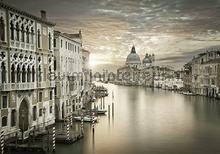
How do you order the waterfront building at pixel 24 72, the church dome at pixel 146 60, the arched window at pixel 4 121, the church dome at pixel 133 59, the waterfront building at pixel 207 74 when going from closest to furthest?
the arched window at pixel 4 121, the waterfront building at pixel 24 72, the waterfront building at pixel 207 74, the church dome at pixel 146 60, the church dome at pixel 133 59

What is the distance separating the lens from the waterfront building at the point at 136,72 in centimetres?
13935

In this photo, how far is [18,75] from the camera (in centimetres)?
1956

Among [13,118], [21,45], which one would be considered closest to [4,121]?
[13,118]

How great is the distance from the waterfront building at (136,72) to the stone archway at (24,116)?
108781 millimetres

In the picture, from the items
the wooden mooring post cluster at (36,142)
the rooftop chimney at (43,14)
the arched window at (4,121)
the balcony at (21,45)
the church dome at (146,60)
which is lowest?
the wooden mooring post cluster at (36,142)

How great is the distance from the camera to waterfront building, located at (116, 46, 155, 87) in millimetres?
139350

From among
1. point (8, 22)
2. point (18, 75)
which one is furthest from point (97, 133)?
point (8, 22)

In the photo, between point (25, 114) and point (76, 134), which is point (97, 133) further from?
point (25, 114)

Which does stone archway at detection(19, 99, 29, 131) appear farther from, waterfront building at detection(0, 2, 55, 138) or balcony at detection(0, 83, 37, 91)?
balcony at detection(0, 83, 37, 91)

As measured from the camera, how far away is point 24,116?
65.7 feet

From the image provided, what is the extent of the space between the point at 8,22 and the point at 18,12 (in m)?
1.29

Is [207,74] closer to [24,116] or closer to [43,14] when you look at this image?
[43,14]

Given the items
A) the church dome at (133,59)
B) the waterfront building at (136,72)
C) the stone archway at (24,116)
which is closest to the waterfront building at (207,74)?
the stone archway at (24,116)

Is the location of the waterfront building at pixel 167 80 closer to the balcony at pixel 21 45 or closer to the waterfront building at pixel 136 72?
the waterfront building at pixel 136 72
